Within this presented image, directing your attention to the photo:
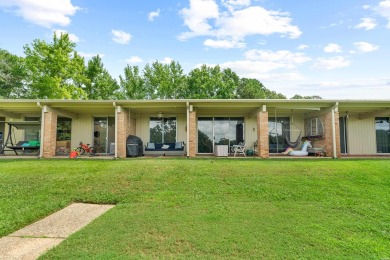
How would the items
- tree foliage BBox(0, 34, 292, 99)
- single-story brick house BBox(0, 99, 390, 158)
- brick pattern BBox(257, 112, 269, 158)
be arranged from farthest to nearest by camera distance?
1. tree foliage BBox(0, 34, 292, 99)
2. single-story brick house BBox(0, 99, 390, 158)
3. brick pattern BBox(257, 112, 269, 158)

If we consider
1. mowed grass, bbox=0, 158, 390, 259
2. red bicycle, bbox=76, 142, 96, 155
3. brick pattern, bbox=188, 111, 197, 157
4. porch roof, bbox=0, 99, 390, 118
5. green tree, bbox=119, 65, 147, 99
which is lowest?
mowed grass, bbox=0, 158, 390, 259

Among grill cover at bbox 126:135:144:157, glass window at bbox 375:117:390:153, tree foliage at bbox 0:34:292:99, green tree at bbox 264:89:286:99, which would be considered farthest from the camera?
green tree at bbox 264:89:286:99

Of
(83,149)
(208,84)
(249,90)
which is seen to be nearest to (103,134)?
(83,149)

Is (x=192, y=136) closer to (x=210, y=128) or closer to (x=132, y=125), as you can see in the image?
(x=210, y=128)

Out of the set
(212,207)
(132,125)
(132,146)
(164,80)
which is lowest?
(212,207)

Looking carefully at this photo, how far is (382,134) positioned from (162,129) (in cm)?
1152

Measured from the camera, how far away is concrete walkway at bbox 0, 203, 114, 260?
9.46 ft

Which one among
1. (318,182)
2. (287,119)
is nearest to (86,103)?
(318,182)

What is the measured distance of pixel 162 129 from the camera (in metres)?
12.6

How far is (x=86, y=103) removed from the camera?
32.5 ft

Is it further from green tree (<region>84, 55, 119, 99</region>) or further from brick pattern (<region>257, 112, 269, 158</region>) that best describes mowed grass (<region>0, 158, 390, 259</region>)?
green tree (<region>84, 55, 119, 99</region>)

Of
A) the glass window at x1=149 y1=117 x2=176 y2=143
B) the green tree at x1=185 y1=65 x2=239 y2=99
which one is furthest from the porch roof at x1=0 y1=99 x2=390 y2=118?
the green tree at x1=185 y1=65 x2=239 y2=99

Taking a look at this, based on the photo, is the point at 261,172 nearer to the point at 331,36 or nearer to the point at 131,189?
the point at 131,189

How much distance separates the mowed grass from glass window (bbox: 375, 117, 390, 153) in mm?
5911
